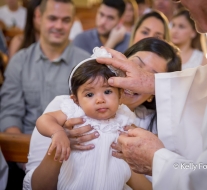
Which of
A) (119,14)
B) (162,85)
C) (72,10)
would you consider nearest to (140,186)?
(162,85)

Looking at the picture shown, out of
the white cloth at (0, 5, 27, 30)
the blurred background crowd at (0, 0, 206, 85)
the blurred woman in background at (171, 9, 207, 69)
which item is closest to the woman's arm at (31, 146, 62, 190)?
the blurred background crowd at (0, 0, 206, 85)

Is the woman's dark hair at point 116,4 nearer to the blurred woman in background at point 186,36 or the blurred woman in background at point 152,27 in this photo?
the blurred woman in background at point 186,36

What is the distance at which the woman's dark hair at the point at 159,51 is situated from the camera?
7.18 ft

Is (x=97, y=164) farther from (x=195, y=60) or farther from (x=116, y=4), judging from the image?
(x=116, y=4)

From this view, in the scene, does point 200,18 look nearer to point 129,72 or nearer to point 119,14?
point 129,72

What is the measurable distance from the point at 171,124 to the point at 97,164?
1.23 feet

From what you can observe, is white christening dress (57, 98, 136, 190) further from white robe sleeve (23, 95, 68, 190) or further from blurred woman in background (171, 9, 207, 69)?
blurred woman in background (171, 9, 207, 69)

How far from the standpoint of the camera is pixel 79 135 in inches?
67.5

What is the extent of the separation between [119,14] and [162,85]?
3.48 metres

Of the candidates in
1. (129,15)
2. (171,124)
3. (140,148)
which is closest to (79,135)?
(140,148)

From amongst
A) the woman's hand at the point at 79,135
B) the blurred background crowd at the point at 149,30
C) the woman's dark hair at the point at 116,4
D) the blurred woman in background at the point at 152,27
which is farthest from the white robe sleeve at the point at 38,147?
the woman's dark hair at the point at 116,4

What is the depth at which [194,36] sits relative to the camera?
452 centimetres

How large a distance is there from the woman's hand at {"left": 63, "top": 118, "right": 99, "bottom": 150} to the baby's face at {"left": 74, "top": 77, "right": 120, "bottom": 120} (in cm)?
6

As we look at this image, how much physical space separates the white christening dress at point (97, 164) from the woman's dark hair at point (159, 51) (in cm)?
48
